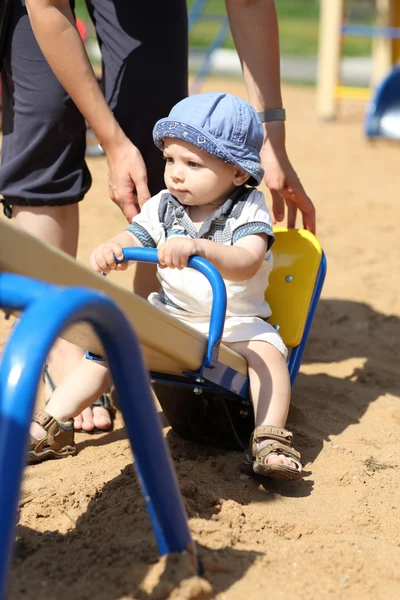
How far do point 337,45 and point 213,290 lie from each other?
24.4 ft

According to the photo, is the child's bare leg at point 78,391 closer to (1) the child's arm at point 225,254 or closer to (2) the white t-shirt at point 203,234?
(2) the white t-shirt at point 203,234

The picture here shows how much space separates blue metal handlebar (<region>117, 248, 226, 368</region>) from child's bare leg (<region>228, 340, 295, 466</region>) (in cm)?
24

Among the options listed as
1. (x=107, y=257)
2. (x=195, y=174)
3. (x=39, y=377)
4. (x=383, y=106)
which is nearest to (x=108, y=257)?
(x=107, y=257)

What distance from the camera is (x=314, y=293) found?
2.66 metres

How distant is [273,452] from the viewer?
2199 millimetres

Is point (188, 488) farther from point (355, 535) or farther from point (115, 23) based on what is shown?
point (115, 23)

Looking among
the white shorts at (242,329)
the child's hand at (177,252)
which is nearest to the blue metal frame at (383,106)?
the white shorts at (242,329)

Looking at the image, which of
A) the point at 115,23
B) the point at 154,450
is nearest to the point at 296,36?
the point at 115,23

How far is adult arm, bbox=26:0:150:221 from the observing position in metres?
2.29

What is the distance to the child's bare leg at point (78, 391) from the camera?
7.64 feet

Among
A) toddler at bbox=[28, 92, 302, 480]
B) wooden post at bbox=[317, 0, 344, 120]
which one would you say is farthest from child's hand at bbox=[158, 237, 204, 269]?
wooden post at bbox=[317, 0, 344, 120]

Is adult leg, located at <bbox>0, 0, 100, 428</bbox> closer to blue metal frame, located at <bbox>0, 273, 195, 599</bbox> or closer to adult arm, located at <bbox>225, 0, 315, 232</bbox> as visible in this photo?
adult arm, located at <bbox>225, 0, 315, 232</bbox>

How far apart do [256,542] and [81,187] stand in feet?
4.30

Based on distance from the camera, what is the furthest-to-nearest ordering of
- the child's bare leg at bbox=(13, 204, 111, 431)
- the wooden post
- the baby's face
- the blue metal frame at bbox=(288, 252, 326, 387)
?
the wooden post
the child's bare leg at bbox=(13, 204, 111, 431)
the blue metal frame at bbox=(288, 252, 326, 387)
the baby's face
